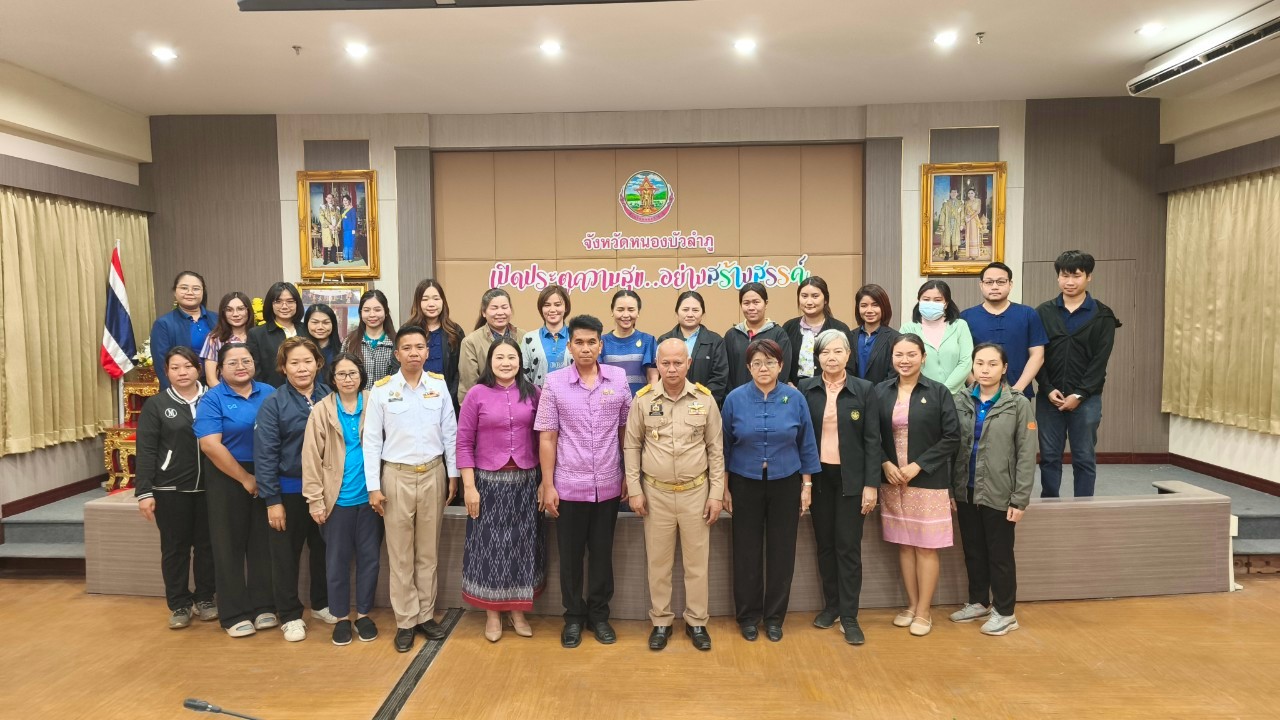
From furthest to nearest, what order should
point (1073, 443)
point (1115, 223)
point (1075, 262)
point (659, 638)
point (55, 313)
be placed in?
1. point (1115, 223)
2. point (55, 313)
3. point (1073, 443)
4. point (1075, 262)
5. point (659, 638)

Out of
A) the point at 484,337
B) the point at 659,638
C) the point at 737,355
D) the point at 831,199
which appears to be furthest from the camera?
the point at 831,199

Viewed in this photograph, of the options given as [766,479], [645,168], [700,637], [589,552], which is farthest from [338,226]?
[700,637]

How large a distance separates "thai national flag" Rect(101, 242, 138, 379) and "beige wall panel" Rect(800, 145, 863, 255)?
6.02 meters

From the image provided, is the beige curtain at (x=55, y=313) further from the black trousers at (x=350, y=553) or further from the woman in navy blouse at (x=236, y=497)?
the black trousers at (x=350, y=553)

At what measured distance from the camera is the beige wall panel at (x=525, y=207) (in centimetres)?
701

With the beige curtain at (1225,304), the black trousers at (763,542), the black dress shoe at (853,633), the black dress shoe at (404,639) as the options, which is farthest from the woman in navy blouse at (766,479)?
the beige curtain at (1225,304)

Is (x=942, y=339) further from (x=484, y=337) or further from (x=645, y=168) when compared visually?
(x=645, y=168)

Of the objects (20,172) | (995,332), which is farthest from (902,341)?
(20,172)

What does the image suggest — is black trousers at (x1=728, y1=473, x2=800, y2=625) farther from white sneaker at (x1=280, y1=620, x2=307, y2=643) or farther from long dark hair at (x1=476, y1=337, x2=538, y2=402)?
white sneaker at (x1=280, y1=620, x2=307, y2=643)

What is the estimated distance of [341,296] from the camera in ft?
22.4

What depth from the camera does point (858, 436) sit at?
3623mm

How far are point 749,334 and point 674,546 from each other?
4.48 ft

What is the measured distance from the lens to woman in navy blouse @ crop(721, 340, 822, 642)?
3.53 metres

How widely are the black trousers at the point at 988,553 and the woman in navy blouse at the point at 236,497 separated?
3.70 m
